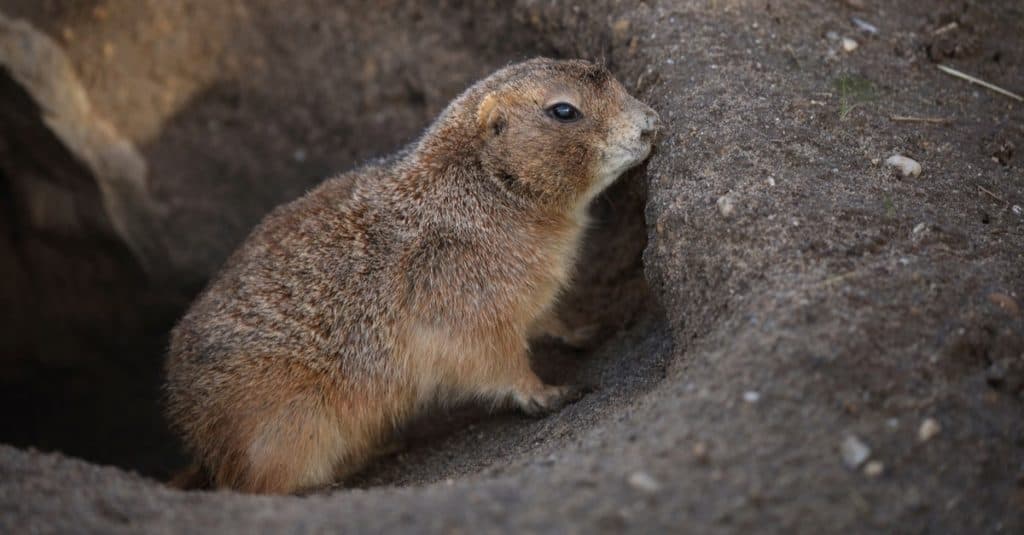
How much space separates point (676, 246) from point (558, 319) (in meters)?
1.82

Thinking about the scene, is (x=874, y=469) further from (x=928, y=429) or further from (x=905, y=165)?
(x=905, y=165)

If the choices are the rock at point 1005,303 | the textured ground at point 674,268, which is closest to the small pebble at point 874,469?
the textured ground at point 674,268

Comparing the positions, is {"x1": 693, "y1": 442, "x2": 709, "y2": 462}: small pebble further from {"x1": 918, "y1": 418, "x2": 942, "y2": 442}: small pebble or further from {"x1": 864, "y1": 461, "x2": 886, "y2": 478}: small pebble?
{"x1": 918, "y1": 418, "x2": 942, "y2": 442}: small pebble

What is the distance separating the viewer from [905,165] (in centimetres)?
523

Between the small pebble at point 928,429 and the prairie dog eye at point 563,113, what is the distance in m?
2.65

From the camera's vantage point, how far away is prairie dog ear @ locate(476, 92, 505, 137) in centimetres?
571

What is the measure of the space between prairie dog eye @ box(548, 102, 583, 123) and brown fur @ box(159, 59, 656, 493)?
4 centimetres

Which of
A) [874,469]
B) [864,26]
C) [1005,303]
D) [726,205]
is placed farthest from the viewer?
[864,26]

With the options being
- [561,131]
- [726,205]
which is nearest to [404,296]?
[561,131]

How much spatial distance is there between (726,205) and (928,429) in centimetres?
163

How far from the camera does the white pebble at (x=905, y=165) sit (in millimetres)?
5207

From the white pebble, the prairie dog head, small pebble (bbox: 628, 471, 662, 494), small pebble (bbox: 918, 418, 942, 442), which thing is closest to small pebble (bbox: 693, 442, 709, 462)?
small pebble (bbox: 628, 471, 662, 494)

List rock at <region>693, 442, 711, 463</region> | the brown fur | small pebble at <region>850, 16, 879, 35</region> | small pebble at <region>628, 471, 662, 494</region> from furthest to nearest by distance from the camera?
small pebble at <region>850, 16, 879, 35</region> < the brown fur < rock at <region>693, 442, 711, 463</region> < small pebble at <region>628, 471, 662, 494</region>

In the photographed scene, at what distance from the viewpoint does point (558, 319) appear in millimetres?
6789
